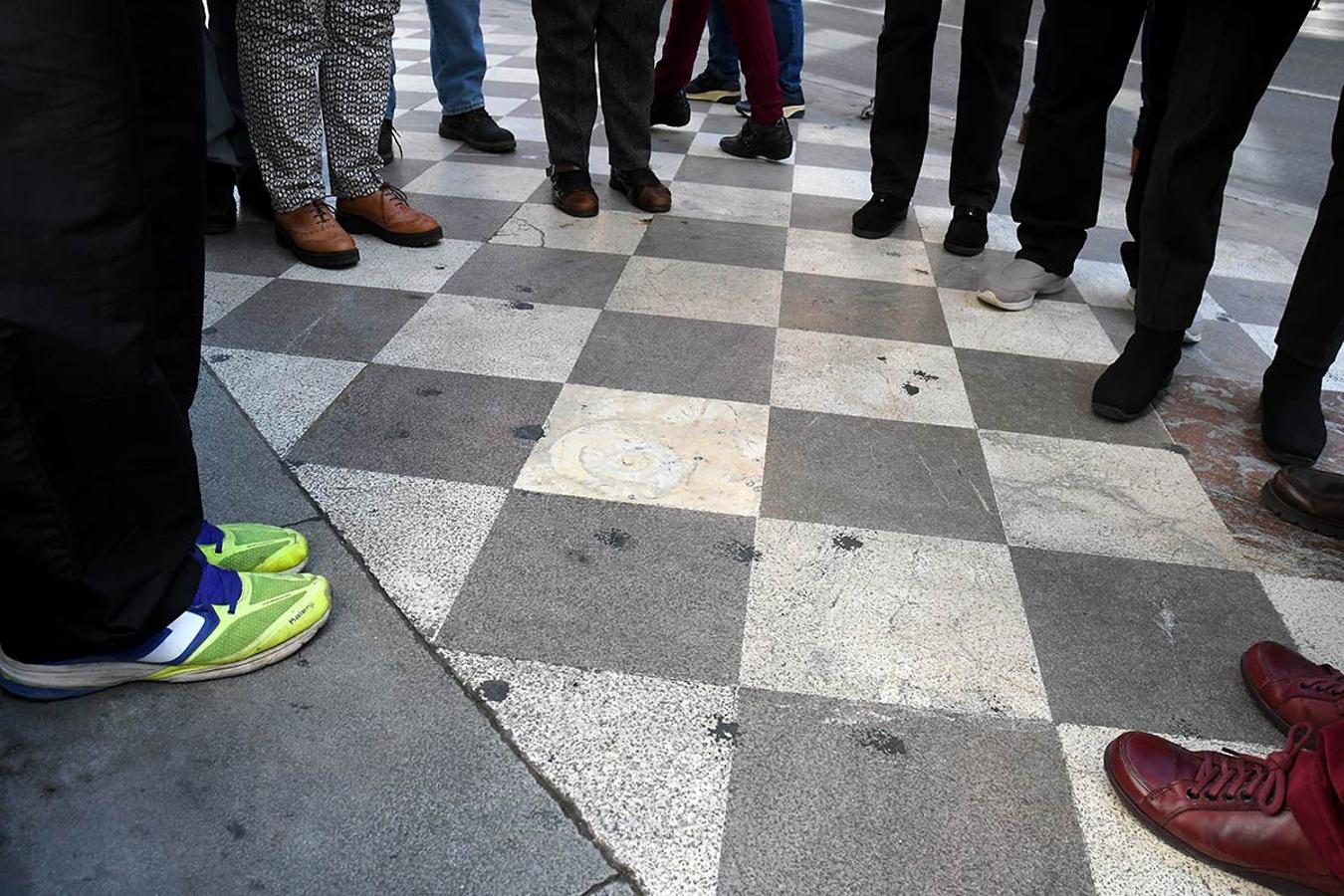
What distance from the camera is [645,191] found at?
2.63m

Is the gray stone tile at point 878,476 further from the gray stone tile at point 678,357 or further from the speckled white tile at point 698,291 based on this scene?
the speckled white tile at point 698,291

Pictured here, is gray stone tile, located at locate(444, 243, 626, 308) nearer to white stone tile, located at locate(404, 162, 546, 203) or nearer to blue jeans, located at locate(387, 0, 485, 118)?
white stone tile, located at locate(404, 162, 546, 203)

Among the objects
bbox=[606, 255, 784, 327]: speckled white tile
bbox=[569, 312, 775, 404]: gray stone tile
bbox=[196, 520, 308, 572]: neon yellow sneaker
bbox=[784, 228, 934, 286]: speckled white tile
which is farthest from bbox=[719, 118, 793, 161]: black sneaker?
bbox=[196, 520, 308, 572]: neon yellow sneaker

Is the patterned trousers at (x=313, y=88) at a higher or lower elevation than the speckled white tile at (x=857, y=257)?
higher

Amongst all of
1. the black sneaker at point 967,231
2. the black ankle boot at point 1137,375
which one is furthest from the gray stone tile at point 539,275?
the black ankle boot at point 1137,375

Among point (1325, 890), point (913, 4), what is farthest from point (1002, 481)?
point (913, 4)

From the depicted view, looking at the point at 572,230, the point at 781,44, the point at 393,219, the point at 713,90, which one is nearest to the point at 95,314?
the point at 393,219

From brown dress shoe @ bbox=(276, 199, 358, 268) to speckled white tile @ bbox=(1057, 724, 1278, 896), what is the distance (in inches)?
70.1

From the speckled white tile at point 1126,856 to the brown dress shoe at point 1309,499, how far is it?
0.70 m

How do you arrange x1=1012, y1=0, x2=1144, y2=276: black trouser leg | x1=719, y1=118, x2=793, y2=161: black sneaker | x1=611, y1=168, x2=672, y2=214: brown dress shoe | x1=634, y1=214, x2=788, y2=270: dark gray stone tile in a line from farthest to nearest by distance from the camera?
x1=719, y1=118, x2=793, y2=161: black sneaker → x1=611, y1=168, x2=672, y2=214: brown dress shoe → x1=634, y1=214, x2=788, y2=270: dark gray stone tile → x1=1012, y1=0, x2=1144, y2=276: black trouser leg

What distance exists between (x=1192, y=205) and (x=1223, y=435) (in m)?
0.41

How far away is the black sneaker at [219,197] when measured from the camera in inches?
88.2

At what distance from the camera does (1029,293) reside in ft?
7.11

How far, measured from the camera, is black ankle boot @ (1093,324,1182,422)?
5.56 feet
